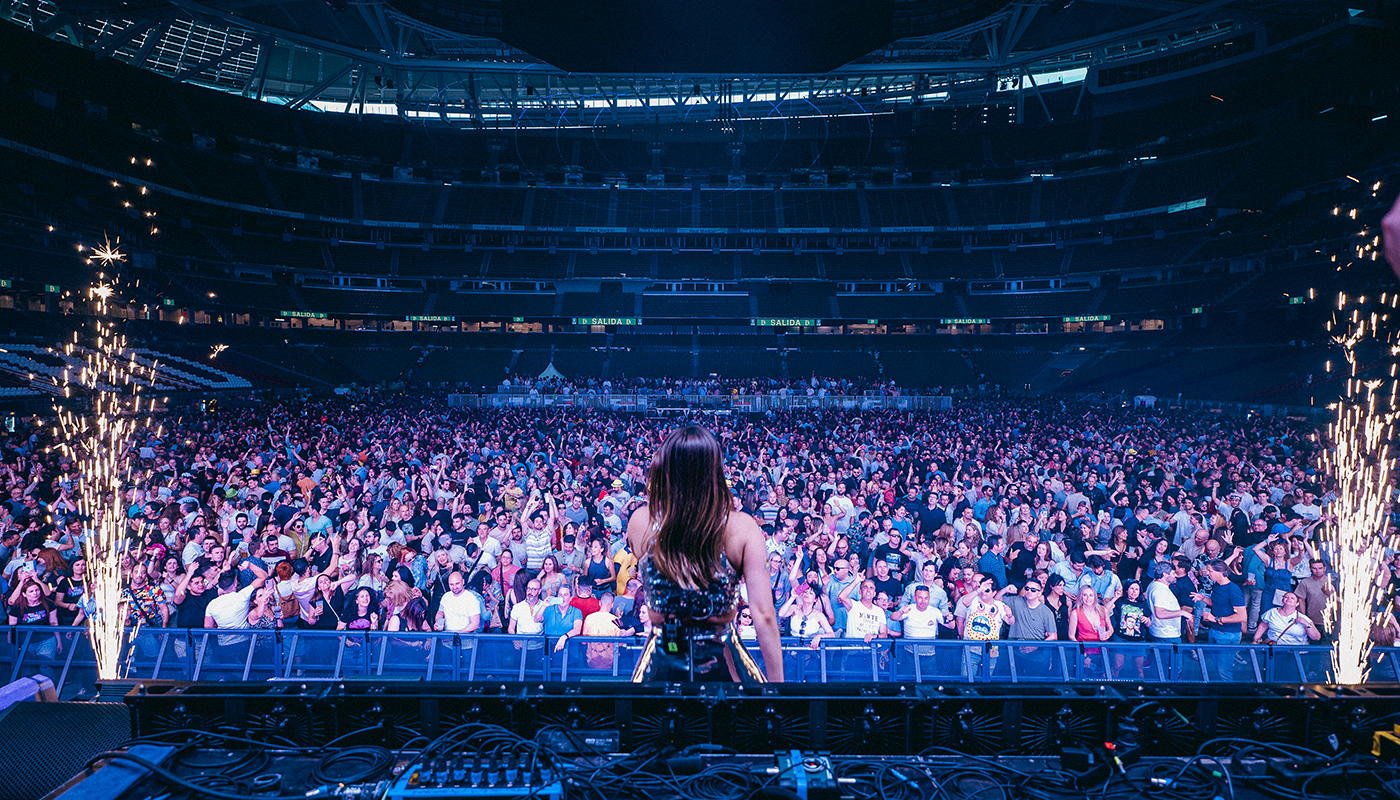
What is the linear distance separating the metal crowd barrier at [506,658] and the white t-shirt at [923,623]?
36 centimetres

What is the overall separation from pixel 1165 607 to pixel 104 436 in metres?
24.9

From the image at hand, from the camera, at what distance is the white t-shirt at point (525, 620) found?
5719mm

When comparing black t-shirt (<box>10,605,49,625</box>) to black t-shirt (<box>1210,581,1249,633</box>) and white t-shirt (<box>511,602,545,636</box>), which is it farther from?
black t-shirt (<box>1210,581,1249,633</box>)

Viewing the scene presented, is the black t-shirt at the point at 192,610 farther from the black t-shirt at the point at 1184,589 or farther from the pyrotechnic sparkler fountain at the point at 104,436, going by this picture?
the black t-shirt at the point at 1184,589

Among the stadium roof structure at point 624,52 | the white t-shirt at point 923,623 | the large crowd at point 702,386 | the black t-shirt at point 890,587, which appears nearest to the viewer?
the white t-shirt at point 923,623

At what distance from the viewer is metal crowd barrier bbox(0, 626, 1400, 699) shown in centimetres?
509

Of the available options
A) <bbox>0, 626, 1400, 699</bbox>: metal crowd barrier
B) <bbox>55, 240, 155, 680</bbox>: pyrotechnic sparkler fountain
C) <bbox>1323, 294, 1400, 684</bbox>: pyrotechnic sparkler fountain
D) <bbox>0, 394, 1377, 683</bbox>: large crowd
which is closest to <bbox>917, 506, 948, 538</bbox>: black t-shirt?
<bbox>0, 394, 1377, 683</bbox>: large crowd

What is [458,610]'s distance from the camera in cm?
579

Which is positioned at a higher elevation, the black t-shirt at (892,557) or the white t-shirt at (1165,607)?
the black t-shirt at (892,557)

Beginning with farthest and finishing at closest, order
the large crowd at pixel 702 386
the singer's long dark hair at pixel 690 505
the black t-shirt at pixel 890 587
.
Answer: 1. the large crowd at pixel 702 386
2. the black t-shirt at pixel 890 587
3. the singer's long dark hair at pixel 690 505

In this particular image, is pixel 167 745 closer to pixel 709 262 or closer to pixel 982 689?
pixel 982 689

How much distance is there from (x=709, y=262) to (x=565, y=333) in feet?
31.9

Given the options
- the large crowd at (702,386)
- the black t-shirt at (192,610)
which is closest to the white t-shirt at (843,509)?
the black t-shirt at (192,610)

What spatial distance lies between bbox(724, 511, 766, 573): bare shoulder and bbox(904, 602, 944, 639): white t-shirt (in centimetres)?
375
